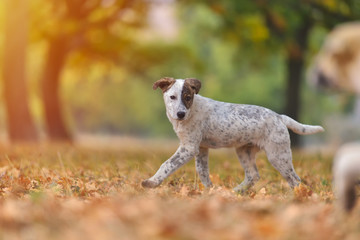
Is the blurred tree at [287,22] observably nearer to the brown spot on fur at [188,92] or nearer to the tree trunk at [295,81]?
the tree trunk at [295,81]

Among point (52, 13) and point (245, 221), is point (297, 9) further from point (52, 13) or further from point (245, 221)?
point (245, 221)

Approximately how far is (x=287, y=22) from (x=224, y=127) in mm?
8680

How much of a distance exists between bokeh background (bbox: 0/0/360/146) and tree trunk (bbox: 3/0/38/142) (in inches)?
1.1

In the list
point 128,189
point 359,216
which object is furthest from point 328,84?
point 128,189

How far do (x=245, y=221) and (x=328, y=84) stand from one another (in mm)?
1254

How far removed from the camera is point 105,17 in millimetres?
16766

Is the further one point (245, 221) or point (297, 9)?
point (297, 9)

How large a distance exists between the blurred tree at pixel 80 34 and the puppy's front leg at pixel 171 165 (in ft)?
34.8

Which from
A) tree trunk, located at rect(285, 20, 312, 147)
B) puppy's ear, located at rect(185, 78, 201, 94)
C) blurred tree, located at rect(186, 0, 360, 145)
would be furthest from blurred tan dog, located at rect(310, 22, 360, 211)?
tree trunk, located at rect(285, 20, 312, 147)

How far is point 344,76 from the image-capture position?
3.51 m

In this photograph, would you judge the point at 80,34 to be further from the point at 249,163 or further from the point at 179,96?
the point at 179,96

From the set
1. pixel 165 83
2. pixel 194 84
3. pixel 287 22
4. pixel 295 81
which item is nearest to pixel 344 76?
pixel 194 84

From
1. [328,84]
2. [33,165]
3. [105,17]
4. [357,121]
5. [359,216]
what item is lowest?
[357,121]

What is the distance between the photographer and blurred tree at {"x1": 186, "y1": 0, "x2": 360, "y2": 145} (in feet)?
39.9
